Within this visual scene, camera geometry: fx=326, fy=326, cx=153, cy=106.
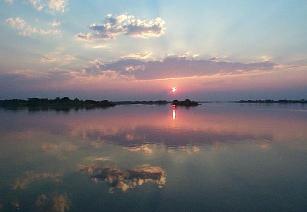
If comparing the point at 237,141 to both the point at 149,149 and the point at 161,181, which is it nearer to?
the point at 149,149

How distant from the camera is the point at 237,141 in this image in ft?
86.5

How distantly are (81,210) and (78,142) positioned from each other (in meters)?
15.3

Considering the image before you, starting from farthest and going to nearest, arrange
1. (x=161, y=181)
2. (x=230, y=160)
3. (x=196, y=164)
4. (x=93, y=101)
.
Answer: (x=93, y=101) < (x=230, y=160) < (x=196, y=164) < (x=161, y=181)

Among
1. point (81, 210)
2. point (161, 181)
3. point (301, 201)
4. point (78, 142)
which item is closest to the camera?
point (81, 210)

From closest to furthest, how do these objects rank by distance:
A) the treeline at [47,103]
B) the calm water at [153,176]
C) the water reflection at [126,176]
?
the calm water at [153,176] → the water reflection at [126,176] → the treeline at [47,103]

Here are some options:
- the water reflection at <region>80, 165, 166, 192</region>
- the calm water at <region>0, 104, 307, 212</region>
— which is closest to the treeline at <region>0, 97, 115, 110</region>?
the calm water at <region>0, 104, 307, 212</region>

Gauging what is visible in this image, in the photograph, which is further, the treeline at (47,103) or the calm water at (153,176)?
the treeline at (47,103)

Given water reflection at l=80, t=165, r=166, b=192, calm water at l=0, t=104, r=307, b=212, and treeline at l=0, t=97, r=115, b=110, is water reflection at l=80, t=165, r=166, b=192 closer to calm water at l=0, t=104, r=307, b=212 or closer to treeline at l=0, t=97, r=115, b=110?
calm water at l=0, t=104, r=307, b=212

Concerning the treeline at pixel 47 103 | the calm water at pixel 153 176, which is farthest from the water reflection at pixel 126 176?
the treeline at pixel 47 103

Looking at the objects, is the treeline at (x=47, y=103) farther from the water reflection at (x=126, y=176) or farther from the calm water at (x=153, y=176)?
the water reflection at (x=126, y=176)

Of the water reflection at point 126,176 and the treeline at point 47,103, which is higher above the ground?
the treeline at point 47,103

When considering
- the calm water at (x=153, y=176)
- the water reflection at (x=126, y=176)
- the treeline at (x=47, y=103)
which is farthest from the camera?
the treeline at (x=47, y=103)

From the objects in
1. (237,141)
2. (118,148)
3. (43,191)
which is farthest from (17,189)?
(237,141)

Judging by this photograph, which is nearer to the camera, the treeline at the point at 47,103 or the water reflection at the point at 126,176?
the water reflection at the point at 126,176
